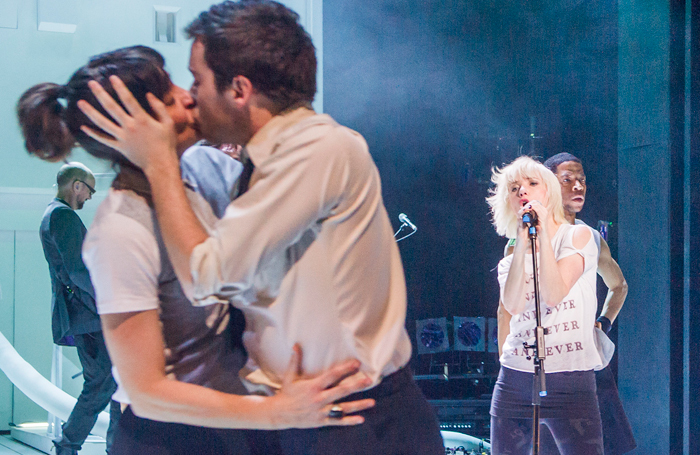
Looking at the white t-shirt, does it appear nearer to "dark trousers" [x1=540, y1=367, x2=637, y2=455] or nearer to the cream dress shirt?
Result: the cream dress shirt

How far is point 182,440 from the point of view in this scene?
1.26 meters

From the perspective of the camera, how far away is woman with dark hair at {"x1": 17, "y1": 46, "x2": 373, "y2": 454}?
1120 mm

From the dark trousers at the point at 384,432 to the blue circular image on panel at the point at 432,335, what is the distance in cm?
403

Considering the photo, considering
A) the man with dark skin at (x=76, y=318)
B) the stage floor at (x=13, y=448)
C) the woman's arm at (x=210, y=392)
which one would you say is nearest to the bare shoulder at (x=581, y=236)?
the woman's arm at (x=210, y=392)

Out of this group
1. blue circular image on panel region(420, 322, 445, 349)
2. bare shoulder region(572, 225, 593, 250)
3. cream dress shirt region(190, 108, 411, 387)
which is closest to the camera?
cream dress shirt region(190, 108, 411, 387)

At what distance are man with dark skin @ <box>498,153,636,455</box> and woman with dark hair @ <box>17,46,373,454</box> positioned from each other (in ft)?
6.17

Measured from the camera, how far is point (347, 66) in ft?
15.9

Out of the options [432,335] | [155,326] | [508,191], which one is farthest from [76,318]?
[432,335]

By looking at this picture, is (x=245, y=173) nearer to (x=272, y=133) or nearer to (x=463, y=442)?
(x=272, y=133)

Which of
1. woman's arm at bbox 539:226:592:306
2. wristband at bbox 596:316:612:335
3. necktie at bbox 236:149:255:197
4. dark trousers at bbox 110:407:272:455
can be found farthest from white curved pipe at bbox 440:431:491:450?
necktie at bbox 236:149:255:197

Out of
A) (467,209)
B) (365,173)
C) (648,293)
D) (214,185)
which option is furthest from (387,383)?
(467,209)

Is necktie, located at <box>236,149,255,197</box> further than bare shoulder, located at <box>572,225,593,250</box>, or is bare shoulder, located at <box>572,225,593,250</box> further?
bare shoulder, located at <box>572,225,593,250</box>

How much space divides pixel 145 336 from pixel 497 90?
4708 millimetres

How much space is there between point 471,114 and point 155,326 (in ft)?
15.0
